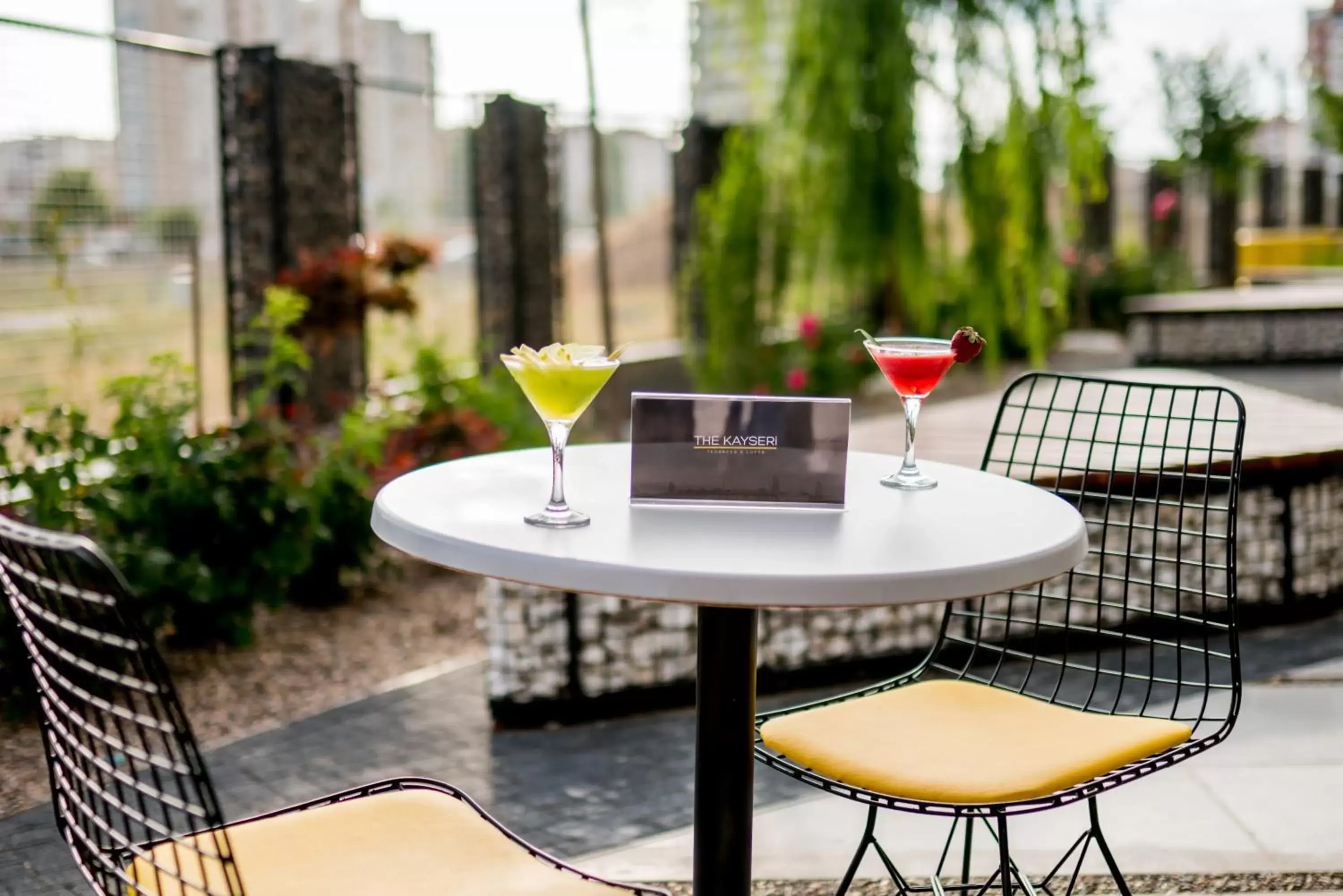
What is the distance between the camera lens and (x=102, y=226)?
5301 mm

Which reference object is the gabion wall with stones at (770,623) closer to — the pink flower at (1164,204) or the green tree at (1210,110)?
the pink flower at (1164,204)

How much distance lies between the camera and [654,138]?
984 centimetres

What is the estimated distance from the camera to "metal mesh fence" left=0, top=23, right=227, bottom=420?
189 inches

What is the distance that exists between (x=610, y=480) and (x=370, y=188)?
7338mm

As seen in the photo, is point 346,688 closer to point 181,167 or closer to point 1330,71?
point 181,167

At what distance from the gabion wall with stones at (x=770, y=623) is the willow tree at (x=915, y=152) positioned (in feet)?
12.9

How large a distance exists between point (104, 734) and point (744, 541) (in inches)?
29.8

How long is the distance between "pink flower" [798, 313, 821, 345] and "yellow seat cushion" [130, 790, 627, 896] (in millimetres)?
7649

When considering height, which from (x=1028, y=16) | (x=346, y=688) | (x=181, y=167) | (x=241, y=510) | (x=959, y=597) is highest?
(x=1028, y=16)

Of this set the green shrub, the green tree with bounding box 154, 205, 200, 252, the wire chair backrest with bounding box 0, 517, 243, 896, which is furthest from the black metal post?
the green tree with bounding box 154, 205, 200, 252

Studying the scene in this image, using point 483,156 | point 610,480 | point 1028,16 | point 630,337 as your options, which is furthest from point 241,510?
point 630,337

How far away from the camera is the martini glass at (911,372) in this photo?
2.01m

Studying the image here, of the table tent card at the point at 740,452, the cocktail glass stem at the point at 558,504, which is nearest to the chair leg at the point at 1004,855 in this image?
the table tent card at the point at 740,452

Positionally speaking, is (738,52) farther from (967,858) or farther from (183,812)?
(183,812)
